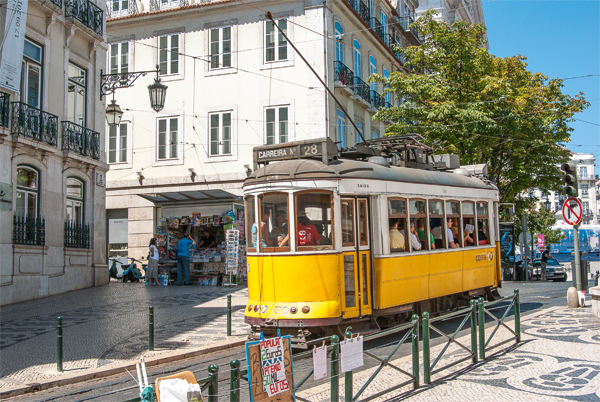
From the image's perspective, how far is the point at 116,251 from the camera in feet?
92.7

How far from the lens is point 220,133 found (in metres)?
27.5

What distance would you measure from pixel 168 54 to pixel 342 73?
827 centimetres

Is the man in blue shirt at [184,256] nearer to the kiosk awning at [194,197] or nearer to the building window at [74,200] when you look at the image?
the kiosk awning at [194,197]

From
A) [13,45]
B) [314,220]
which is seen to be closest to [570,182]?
[314,220]

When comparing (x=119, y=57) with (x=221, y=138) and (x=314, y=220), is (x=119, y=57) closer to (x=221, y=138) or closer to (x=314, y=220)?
(x=221, y=138)

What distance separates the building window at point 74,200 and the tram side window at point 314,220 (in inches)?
499

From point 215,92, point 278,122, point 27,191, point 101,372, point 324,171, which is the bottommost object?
point 101,372

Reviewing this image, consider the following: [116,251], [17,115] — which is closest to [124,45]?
[116,251]

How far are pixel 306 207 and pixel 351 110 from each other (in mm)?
20205

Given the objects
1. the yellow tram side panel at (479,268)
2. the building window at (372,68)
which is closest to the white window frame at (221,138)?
the building window at (372,68)

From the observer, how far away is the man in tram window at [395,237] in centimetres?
1071

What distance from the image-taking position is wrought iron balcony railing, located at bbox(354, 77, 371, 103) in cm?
2920

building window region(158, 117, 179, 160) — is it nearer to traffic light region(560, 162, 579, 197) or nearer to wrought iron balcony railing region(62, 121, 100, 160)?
wrought iron balcony railing region(62, 121, 100, 160)

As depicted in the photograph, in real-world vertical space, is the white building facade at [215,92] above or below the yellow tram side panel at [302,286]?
above
